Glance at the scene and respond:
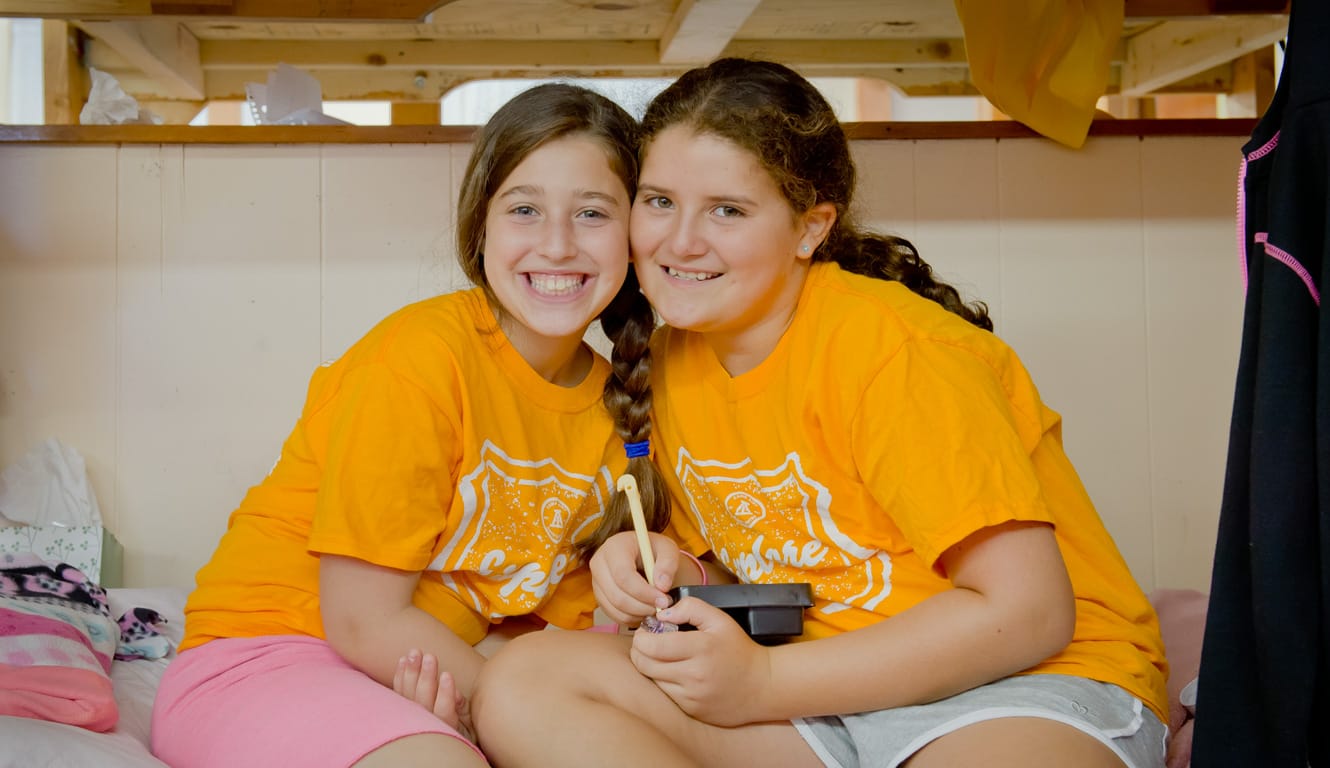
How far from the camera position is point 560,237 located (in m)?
1.15

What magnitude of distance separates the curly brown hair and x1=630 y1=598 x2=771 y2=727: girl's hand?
39cm

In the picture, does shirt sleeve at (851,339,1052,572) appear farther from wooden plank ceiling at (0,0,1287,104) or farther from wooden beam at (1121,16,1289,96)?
wooden beam at (1121,16,1289,96)

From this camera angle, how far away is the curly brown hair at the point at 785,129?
1.10m

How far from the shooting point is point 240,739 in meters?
0.98

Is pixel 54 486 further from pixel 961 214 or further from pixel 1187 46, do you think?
pixel 1187 46

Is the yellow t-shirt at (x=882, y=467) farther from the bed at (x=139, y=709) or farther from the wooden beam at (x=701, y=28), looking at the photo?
the wooden beam at (x=701, y=28)

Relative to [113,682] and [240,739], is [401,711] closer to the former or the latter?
[240,739]

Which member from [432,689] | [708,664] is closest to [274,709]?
[432,689]

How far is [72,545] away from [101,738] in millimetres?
733

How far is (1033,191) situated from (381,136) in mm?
926

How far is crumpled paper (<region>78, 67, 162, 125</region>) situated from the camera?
1.75 metres

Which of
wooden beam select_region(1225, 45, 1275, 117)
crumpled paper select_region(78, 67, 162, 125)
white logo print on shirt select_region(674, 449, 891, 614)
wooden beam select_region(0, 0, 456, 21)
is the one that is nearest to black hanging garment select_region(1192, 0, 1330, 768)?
white logo print on shirt select_region(674, 449, 891, 614)

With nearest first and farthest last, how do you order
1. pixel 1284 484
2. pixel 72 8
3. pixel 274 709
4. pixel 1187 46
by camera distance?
pixel 1284 484 < pixel 274 709 < pixel 72 8 < pixel 1187 46

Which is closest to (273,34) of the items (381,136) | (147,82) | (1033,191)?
(147,82)
